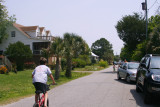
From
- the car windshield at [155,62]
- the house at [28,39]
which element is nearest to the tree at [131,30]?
the house at [28,39]

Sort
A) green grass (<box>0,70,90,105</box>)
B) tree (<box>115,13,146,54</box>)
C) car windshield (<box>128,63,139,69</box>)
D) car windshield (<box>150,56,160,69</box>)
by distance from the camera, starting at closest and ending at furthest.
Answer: car windshield (<box>150,56,160,69</box>) → green grass (<box>0,70,90,105</box>) → car windshield (<box>128,63,139,69</box>) → tree (<box>115,13,146,54</box>)

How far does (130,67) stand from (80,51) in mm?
7770

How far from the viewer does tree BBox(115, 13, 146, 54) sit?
1216 inches

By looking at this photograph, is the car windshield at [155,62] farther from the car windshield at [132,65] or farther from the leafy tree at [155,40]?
the leafy tree at [155,40]

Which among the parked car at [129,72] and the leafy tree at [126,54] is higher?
the leafy tree at [126,54]

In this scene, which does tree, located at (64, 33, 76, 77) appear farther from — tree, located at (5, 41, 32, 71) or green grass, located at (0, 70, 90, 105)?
tree, located at (5, 41, 32, 71)

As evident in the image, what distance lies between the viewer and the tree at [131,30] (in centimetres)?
3088

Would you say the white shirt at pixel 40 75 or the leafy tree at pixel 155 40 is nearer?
the white shirt at pixel 40 75

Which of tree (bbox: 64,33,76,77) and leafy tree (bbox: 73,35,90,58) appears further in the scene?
leafy tree (bbox: 73,35,90,58)

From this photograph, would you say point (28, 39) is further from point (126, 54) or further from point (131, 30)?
point (126, 54)

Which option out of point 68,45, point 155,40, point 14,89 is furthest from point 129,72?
point 14,89

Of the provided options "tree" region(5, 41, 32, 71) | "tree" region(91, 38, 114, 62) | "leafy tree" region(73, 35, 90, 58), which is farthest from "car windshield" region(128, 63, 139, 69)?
"tree" region(91, 38, 114, 62)

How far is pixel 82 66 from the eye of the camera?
158ft

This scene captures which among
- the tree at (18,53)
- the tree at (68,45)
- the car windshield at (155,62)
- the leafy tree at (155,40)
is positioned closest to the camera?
the car windshield at (155,62)
